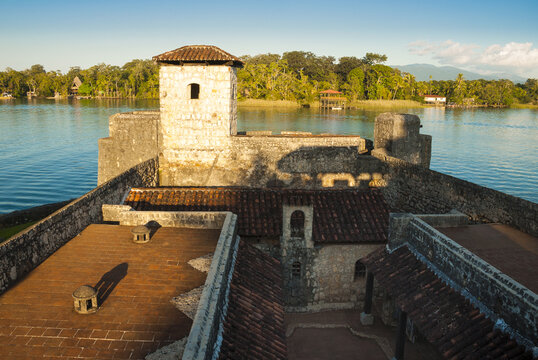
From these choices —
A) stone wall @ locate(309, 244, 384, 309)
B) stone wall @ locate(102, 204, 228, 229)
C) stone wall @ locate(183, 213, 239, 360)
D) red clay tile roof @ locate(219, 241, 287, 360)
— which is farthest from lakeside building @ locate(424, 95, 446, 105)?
stone wall @ locate(183, 213, 239, 360)

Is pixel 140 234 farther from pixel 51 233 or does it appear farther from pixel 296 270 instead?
pixel 296 270

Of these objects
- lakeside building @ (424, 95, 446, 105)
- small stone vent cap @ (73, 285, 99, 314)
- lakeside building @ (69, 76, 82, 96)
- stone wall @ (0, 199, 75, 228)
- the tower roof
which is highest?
lakeside building @ (69, 76, 82, 96)

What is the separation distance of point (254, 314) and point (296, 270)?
5.46m

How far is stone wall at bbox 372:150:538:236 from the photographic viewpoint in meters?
12.9

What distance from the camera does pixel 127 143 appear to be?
20500 mm

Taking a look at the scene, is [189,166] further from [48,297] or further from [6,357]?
[6,357]

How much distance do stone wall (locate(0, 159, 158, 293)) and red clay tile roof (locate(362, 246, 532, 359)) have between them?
8960 mm

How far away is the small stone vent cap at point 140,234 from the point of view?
11.3 metres

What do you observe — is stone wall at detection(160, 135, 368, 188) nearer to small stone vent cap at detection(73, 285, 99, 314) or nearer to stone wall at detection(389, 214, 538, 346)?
stone wall at detection(389, 214, 538, 346)

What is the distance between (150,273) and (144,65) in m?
137

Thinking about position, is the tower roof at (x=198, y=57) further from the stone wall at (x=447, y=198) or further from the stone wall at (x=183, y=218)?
the stone wall at (x=183, y=218)

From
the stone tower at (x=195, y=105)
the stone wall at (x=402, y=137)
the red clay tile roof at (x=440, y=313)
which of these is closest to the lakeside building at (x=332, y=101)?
the stone wall at (x=402, y=137)

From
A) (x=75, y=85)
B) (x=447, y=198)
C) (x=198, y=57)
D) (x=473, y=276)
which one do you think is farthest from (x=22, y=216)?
(x=75, y=85)

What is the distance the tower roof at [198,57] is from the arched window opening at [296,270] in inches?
376
